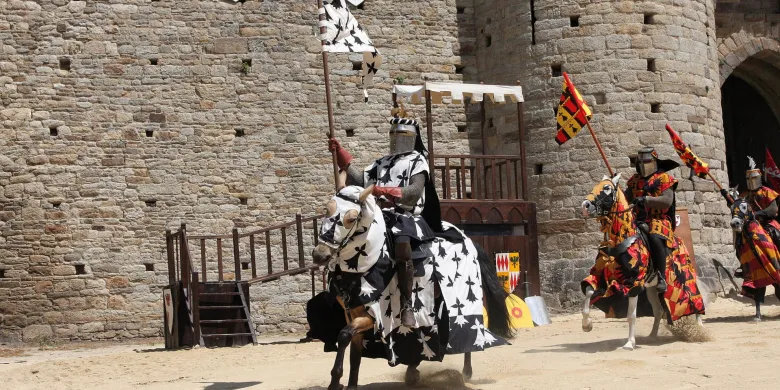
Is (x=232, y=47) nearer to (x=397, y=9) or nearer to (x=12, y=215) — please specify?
(x=397, y=9)

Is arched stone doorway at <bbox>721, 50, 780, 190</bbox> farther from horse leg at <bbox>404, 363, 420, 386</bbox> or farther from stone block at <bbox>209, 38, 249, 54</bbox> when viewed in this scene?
horse leg at <bbox>404, 363, 420, 386</bbox>

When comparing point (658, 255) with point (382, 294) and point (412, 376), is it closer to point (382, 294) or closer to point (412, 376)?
point (412, 376)

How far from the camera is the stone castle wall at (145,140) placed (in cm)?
1383

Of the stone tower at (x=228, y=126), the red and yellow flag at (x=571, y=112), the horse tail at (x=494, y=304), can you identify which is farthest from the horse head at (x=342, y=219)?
the stone tower at (x=228, y=126)

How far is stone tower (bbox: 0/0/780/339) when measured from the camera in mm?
13898

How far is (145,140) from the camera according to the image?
1433 cm

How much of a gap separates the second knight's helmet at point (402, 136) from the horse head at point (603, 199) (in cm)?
199

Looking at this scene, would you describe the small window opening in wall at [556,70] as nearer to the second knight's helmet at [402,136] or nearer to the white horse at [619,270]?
the white horse at [619,270]

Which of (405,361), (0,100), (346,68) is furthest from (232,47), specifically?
(405,361)

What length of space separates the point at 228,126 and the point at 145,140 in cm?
114

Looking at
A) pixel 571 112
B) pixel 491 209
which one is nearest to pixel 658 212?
pixel 571 112

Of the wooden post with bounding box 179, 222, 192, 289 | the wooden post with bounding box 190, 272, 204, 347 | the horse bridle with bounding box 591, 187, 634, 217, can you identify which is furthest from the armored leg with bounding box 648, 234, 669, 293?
the wooden post with bounding box 179, 222, 192, 289

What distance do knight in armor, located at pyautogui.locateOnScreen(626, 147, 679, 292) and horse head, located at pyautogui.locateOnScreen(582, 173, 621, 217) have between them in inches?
18.6

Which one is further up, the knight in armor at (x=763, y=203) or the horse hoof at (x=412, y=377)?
the knight in armor at (x=763, y=203)
